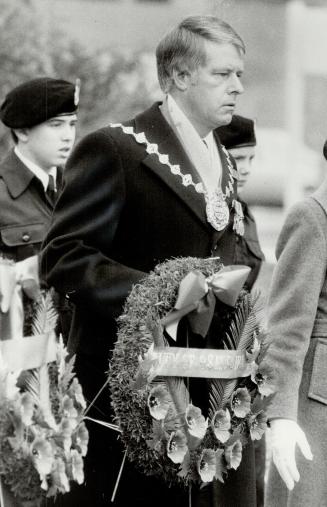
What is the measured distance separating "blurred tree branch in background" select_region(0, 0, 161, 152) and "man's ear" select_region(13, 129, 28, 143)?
436cm

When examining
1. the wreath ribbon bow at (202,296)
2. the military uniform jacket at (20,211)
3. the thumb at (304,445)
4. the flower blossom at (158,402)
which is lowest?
the military uniform jacket at (20,211)

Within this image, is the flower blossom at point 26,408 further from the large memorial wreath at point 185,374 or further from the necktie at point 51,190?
the necktie at point 51,190

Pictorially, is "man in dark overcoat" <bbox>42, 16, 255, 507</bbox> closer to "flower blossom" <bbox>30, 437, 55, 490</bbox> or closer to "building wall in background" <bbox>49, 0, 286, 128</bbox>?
"flower blossom" <bbox>30, 437, 55, 490</bbox>

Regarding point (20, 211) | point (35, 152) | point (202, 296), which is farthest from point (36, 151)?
point (202, 296)

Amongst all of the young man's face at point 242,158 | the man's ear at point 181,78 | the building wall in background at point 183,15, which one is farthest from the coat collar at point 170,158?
the building wall in background at point 183,15

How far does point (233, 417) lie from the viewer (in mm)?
3496

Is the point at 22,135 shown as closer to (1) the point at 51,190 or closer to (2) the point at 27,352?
(1) the point at 51,190

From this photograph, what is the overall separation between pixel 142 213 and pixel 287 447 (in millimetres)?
818

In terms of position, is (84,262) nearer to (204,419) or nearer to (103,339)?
(103,339)

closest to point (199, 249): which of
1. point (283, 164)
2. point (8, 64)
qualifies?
point (8, 64)

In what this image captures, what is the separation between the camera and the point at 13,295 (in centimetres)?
328

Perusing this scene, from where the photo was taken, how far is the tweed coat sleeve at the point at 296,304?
3.57 meters

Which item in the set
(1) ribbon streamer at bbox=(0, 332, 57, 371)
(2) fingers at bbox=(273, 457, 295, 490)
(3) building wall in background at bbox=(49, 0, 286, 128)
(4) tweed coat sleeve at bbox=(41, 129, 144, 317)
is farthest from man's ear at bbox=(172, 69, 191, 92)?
(3) building wall in background at bbox=(49, 0, 286, 128)

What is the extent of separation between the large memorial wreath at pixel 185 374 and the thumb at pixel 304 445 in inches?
4.4
